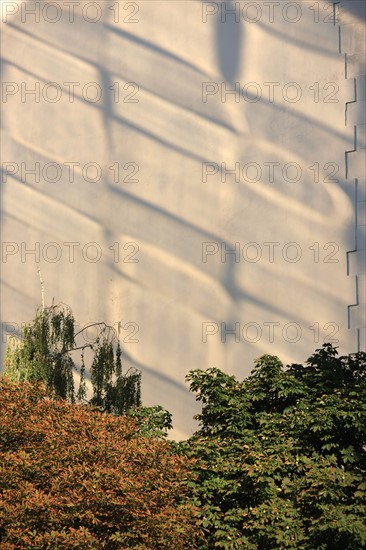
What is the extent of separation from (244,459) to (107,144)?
9.15 meters

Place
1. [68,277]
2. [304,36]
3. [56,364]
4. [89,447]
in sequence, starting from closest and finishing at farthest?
[89,447]
[56,364]
[304,36]
[68,277]

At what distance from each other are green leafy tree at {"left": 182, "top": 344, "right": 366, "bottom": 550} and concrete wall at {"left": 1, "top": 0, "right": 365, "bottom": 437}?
201 inches

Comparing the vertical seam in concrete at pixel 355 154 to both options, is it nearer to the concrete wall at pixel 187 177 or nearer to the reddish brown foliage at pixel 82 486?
the concrete wall at pixel 187 177

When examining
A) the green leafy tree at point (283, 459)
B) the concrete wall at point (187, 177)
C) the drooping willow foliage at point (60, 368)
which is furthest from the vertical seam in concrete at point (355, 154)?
the green leafy tree at point (283, 459)

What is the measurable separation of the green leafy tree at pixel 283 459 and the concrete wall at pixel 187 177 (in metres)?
5.11

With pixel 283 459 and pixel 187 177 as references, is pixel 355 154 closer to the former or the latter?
pixel 187 177

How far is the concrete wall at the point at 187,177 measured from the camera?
18.0 meters

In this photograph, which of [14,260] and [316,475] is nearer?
[316,475]

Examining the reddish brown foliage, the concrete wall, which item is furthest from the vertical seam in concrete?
the reddish brown foliage

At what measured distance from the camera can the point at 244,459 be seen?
11469 mm

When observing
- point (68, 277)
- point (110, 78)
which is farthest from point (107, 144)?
point (68, 277)

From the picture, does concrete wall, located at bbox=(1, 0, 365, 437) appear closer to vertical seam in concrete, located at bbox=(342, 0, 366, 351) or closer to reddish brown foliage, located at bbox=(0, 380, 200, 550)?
vertical seam in concrete, located at bbox=(342, 0, 366, 351)

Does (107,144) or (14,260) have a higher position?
(107,144)

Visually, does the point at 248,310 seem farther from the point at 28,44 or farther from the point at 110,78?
the point at 28,44
